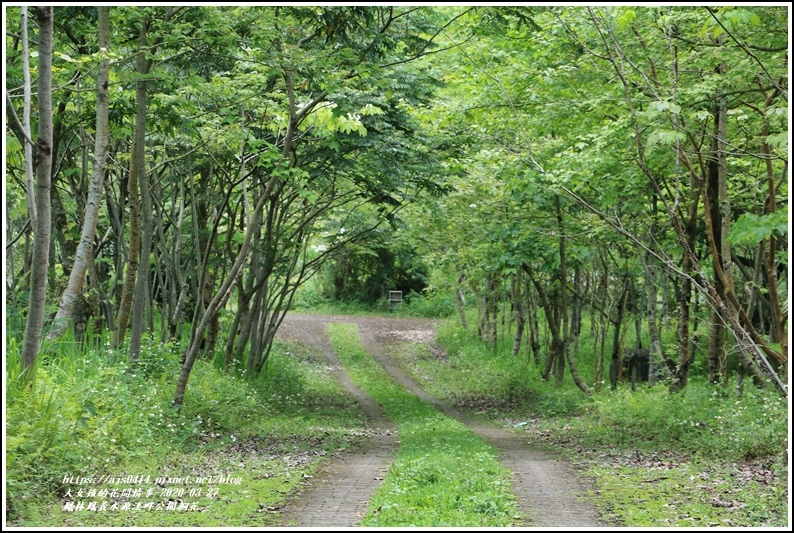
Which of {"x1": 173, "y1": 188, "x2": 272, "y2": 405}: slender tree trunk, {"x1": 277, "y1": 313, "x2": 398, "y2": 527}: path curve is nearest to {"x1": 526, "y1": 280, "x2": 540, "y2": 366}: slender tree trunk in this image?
{"x1": 277, "y1": 313, "x2": 398, "y2": 527}: path curve

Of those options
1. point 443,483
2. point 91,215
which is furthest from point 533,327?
point 91,215

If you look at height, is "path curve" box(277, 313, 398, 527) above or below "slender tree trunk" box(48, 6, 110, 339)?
below

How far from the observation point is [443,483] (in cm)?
787

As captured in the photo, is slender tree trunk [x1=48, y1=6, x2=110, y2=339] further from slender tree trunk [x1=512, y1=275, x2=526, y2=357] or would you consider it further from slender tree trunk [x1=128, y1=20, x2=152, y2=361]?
slender tree trunk [x1=512, y1=275, x2=526, y2=357]

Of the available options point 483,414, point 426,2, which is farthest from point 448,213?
point 426,2

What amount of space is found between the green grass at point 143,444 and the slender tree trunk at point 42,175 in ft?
2.89

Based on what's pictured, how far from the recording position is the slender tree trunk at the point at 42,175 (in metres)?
6.20

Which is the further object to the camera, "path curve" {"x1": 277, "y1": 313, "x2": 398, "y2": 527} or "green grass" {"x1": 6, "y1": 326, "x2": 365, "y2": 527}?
"path curve" {"x1": 277, "y1": 313, "x2": 398, "y2": 527}

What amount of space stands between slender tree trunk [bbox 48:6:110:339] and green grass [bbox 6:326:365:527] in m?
0.66

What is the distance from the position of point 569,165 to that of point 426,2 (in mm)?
4204

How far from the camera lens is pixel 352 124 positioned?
10312mm

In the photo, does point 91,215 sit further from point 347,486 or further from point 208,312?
point 347,486

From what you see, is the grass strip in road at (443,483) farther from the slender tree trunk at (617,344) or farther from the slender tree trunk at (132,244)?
the slender tree trunk at (617,344)

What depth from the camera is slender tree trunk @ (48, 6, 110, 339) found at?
8.37 metres
